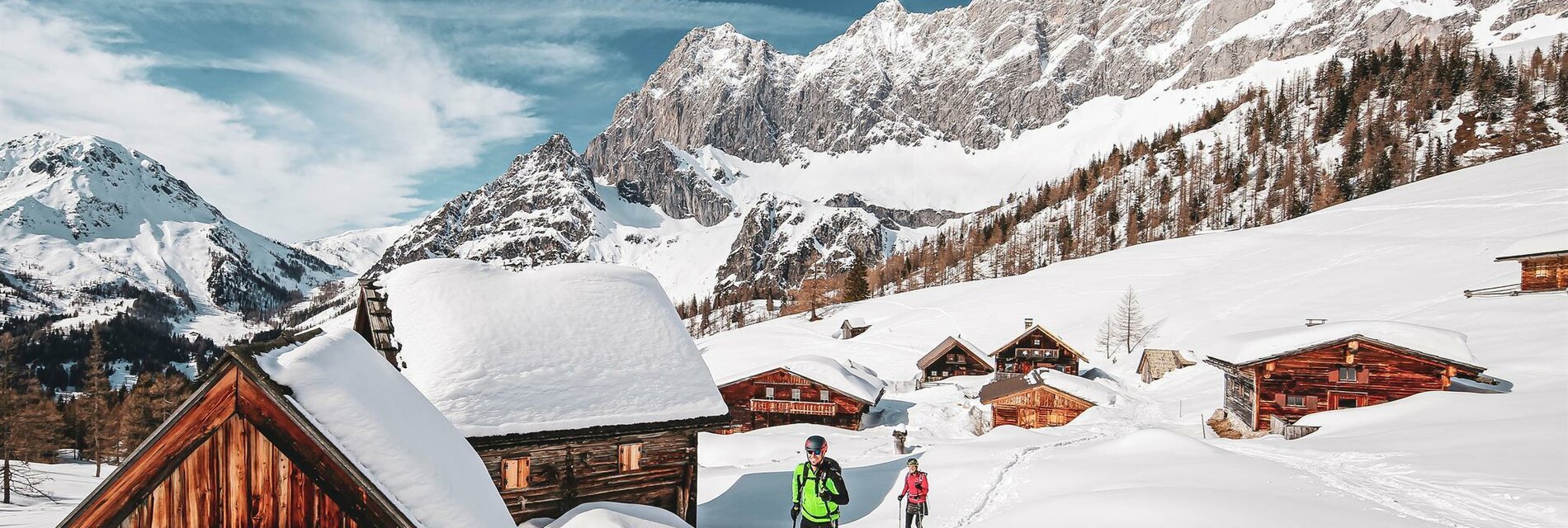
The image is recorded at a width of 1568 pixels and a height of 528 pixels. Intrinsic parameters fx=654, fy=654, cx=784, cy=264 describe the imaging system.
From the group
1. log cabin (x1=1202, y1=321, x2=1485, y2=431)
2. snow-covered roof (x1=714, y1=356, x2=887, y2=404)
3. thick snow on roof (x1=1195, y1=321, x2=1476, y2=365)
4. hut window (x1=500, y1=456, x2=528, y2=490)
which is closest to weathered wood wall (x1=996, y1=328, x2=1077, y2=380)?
snow-covered roof (x1=714, y1=356, x2=887, y2=404)

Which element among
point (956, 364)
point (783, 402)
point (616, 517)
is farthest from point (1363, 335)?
point (956, 364)

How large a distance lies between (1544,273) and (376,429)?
51.6 meters

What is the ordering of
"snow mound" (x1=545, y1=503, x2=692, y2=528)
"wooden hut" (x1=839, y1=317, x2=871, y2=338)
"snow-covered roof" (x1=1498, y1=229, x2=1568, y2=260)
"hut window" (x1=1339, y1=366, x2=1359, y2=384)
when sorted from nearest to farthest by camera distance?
"snow mound" (x1=545, y1=503, x2=692, y2=528) < "hut window" (x1=1339, y1=366, x2=1359, y2=384) < "snow-covered roof" (x1=1498, y1=229, x2=1568, y2=260) < "wooden hut" (x1=839, y1=317, x2=871, y2=338)

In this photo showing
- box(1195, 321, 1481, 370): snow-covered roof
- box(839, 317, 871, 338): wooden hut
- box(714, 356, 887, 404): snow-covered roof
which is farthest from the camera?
box(839, 317, 871, 338): wooden hut

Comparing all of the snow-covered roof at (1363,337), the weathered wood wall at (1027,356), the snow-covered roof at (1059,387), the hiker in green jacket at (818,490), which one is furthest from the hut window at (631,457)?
the weathered wood wall at (1027,356)

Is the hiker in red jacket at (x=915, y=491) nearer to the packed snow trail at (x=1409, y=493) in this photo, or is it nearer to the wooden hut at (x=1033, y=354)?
the packed snow trail at (x=1409, y=493)

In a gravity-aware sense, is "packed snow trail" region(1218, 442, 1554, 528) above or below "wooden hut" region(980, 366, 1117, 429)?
above

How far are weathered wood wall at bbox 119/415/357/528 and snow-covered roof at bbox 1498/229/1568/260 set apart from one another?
164 ft

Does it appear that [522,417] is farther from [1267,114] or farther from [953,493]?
[1267,114]

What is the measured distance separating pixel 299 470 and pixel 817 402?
4028cm

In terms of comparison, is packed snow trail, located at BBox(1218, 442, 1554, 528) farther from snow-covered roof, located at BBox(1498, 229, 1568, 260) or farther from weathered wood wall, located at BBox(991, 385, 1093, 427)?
snow-covered roof, located at BBox(1498, 229, 1568, 260)

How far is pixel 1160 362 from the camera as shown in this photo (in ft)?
169

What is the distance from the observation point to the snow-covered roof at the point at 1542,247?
32.5m

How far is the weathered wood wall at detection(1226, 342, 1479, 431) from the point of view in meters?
24.6
